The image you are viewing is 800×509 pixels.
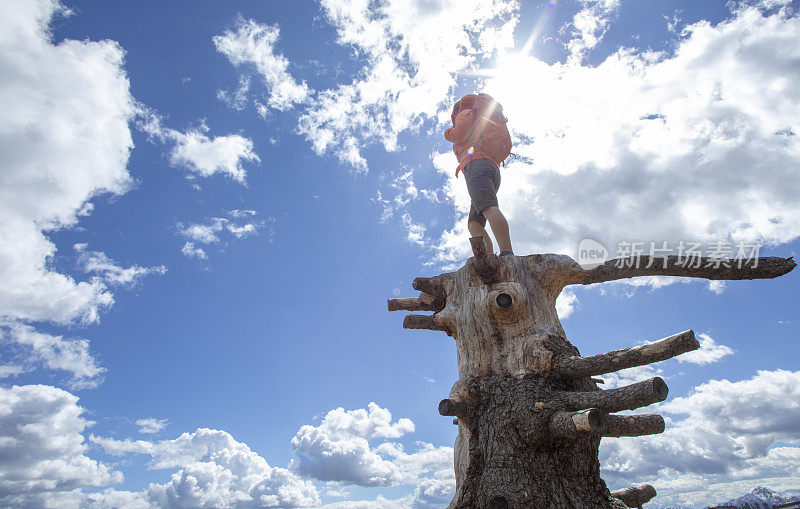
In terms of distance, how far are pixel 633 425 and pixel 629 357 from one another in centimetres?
45

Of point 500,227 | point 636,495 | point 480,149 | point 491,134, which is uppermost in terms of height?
point 491,134

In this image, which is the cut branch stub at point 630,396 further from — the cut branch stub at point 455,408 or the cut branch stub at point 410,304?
the cut branch stub at point 410,304

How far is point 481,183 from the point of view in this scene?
4887 millimetres

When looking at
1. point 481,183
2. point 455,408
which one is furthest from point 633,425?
point 481,183

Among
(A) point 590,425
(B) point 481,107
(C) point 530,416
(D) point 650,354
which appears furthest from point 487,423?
(B) point 481,107

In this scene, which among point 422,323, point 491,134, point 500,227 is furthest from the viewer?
point 491,134

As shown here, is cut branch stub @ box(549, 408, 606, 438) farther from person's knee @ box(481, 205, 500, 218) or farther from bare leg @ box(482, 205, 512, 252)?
person's knee @ box(481, 205, 500, 218)

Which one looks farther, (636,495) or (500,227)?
(500,227)

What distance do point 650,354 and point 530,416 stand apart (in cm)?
94

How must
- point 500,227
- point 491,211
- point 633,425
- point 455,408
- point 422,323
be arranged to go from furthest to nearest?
1. point 491,211
2. point 500,227
3. point 422,323
4. point 455,408
5. point 633,425

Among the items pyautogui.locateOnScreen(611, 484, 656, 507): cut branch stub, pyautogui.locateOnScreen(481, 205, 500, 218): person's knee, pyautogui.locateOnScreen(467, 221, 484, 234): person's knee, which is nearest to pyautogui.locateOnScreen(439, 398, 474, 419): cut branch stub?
pyautogui.locateOnScreen(611, 484, 656, 507): cut branch stub

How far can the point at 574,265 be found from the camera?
391cm

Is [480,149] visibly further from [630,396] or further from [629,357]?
[630,396]

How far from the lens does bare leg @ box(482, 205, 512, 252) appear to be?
176 inches
